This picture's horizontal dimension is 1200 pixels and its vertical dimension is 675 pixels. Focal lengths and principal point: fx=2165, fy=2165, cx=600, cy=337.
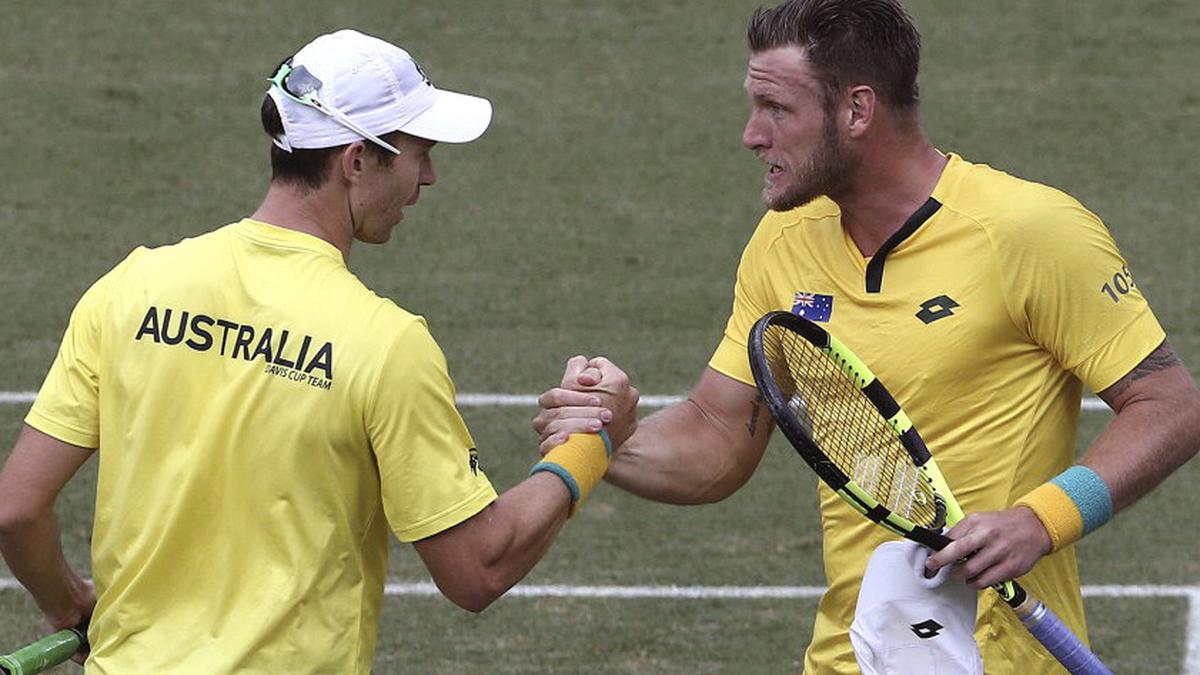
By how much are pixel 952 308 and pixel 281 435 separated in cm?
162

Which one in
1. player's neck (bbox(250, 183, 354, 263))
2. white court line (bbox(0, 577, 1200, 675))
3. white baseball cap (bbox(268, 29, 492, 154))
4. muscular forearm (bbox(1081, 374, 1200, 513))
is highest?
white baseball cap (bbox(268, 29, 492, 154))

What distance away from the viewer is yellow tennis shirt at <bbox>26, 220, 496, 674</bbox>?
4.40 metres

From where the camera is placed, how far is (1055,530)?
4.71 m

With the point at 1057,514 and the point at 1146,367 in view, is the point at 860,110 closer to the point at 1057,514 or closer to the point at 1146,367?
the point at 1146,367

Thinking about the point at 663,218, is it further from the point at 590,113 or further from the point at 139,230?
the point at 139,230

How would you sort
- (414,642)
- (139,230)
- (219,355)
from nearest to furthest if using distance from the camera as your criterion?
(219,355) < (414,642) < (139,230)

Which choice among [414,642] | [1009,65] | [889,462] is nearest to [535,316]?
[414,642]

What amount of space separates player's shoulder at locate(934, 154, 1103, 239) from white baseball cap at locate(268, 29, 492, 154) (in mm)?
1203

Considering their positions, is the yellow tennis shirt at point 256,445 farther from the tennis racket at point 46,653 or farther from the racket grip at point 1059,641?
the racket grip at point 1059,641

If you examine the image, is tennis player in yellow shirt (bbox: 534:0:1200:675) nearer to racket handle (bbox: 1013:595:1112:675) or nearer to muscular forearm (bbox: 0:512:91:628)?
racket handle (bbox: 1013:595:1112:675)

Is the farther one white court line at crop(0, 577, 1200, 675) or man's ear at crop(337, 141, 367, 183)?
white court line at crop(0, 577, 1200, 675)

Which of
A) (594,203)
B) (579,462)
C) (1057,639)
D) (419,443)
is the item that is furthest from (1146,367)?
(594,203)

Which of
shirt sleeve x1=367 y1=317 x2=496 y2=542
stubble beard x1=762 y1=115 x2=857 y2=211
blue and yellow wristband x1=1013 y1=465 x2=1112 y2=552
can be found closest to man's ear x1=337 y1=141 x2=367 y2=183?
shirt sleeve x1=367 y1=317 x2=496 y2=542

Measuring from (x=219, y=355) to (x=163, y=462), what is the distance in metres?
0.26
